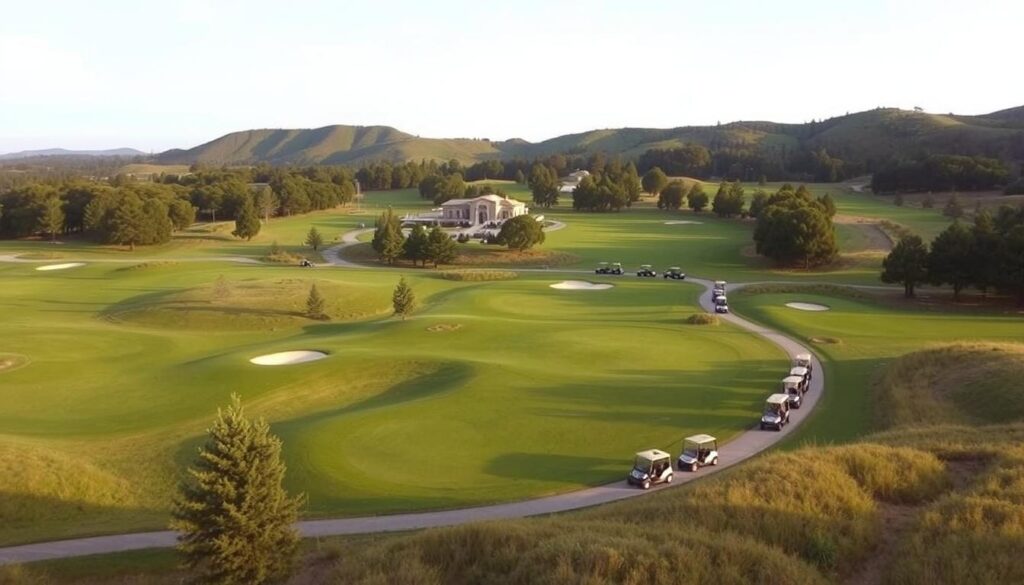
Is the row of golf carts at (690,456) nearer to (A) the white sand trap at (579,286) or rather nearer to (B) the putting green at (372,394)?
(B) the putting green at (372,394)

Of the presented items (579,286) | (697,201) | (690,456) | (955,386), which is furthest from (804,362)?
(697,201)

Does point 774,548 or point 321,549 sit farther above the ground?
point 774,548

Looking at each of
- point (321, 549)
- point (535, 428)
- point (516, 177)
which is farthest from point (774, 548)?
point (516, 177)

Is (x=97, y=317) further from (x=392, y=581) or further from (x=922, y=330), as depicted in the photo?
(x=922, y=330)

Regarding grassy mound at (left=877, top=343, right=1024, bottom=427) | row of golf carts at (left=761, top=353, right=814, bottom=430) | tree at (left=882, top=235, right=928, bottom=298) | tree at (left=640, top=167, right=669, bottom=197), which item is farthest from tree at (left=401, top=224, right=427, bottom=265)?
tree at (left=640, top=167, right=669, bottom=197)

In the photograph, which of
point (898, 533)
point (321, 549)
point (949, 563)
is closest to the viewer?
point (949, 563)

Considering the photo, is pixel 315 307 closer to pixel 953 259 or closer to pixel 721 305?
pixel 721 305
